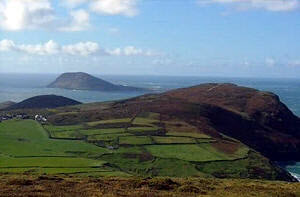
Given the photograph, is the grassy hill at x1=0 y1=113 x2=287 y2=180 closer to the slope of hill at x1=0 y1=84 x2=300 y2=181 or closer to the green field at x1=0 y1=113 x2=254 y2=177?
the green field at x1=0 y1=113 x2=254 y2=177

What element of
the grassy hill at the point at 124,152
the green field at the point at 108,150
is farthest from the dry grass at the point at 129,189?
the green field at the point at 108,150

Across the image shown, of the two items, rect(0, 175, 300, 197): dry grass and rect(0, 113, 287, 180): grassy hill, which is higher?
rect(0, 175, 300, 197): dry grass

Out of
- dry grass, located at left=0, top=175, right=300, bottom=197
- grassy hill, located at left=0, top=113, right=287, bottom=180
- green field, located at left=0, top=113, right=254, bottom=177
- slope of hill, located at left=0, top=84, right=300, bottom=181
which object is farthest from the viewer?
slope of hill, located at left=0, top=84, right=300, bottom=181

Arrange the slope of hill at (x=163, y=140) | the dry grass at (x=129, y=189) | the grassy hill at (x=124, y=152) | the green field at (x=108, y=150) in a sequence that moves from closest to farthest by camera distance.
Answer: the dry grass at (x=129, y=189)
the green field at (x=108, y=150)
the grassy hill at (x=124, y=152)
the slope of hill at (x=163, y=140)

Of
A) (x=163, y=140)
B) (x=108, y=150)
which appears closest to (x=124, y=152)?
(x=108, y=150)

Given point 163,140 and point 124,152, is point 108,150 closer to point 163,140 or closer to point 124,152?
point 124,152

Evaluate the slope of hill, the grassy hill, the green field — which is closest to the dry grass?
the grassy hill

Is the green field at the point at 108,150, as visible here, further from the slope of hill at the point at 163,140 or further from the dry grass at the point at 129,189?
the dry grass at the point at 129,189

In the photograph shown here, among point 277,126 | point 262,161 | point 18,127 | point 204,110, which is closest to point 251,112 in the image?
point 277,126
